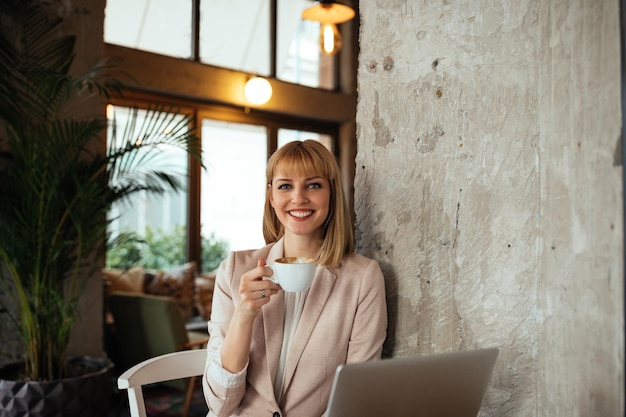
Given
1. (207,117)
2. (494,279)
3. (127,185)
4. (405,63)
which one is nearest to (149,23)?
(207,117)

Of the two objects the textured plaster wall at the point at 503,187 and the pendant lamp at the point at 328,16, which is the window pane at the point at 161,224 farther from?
the textured plaster wall at the point at 503,187

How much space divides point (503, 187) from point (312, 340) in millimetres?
631

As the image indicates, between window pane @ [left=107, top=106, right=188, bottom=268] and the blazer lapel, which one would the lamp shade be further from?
the blazer lapel

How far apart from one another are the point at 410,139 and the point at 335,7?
2.66 meters

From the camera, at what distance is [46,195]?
282cm

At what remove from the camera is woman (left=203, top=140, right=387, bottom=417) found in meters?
1.50

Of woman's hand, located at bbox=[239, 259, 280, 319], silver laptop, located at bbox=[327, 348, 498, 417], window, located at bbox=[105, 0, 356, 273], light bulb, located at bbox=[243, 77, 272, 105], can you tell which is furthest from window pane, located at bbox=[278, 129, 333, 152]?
silver laptop, located at bbox=[327, 348, 498, 417]

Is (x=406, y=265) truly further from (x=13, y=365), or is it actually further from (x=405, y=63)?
(x=13, y=365)

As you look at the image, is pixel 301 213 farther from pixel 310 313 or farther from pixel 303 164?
pixel 310 313

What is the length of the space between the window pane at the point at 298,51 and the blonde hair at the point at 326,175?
4.70 meters

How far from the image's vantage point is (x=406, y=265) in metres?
1.57

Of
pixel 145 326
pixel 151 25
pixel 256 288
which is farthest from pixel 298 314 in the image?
pixel 151 25

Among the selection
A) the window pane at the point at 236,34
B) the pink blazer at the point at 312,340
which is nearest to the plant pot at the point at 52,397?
the pink blazer at the point at 312,340

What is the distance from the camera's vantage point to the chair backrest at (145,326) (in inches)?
144
